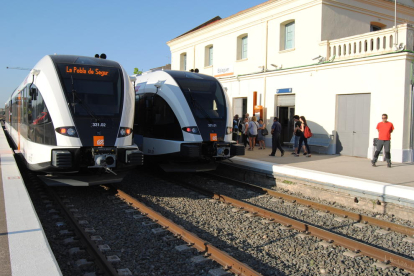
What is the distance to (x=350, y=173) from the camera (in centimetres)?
962

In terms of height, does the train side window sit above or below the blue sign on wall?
below

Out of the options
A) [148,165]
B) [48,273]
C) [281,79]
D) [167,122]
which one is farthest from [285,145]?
[48,273]

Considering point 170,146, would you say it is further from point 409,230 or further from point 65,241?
point 409,230

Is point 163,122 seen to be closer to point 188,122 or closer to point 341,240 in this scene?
point 188,122

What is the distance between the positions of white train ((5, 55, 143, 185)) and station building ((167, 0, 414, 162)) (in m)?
8.88

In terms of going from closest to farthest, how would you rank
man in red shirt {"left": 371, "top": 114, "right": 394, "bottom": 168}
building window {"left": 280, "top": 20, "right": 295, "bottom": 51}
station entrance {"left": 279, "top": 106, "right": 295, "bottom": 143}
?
man in red shirt {"left": 371, "top": 114, "right": 394, "bottom": 168} → station entrance {"left": 279, "top": 106, "right": 295, "bottom": 143} → building window {"left": 280, "top": 20, "right": 295, "bottom": 51}

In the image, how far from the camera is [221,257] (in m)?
4.73

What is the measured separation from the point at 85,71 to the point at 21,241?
4.70 m

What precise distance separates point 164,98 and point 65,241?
18.1 feet

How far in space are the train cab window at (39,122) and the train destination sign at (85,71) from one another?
2.82ft

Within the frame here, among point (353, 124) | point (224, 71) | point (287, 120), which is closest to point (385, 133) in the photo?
point (353, 124)

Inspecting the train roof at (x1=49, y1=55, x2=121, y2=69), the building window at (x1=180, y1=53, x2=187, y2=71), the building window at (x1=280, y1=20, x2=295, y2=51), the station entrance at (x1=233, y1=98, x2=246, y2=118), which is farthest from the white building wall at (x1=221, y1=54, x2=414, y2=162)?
the building window at (x1=180, y1=53, x2=187, y2=71)

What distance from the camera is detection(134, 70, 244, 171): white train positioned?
9.55 metres

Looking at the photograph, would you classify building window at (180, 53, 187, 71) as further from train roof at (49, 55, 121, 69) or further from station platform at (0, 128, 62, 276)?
station platform at (0, 128, 62, 276)
